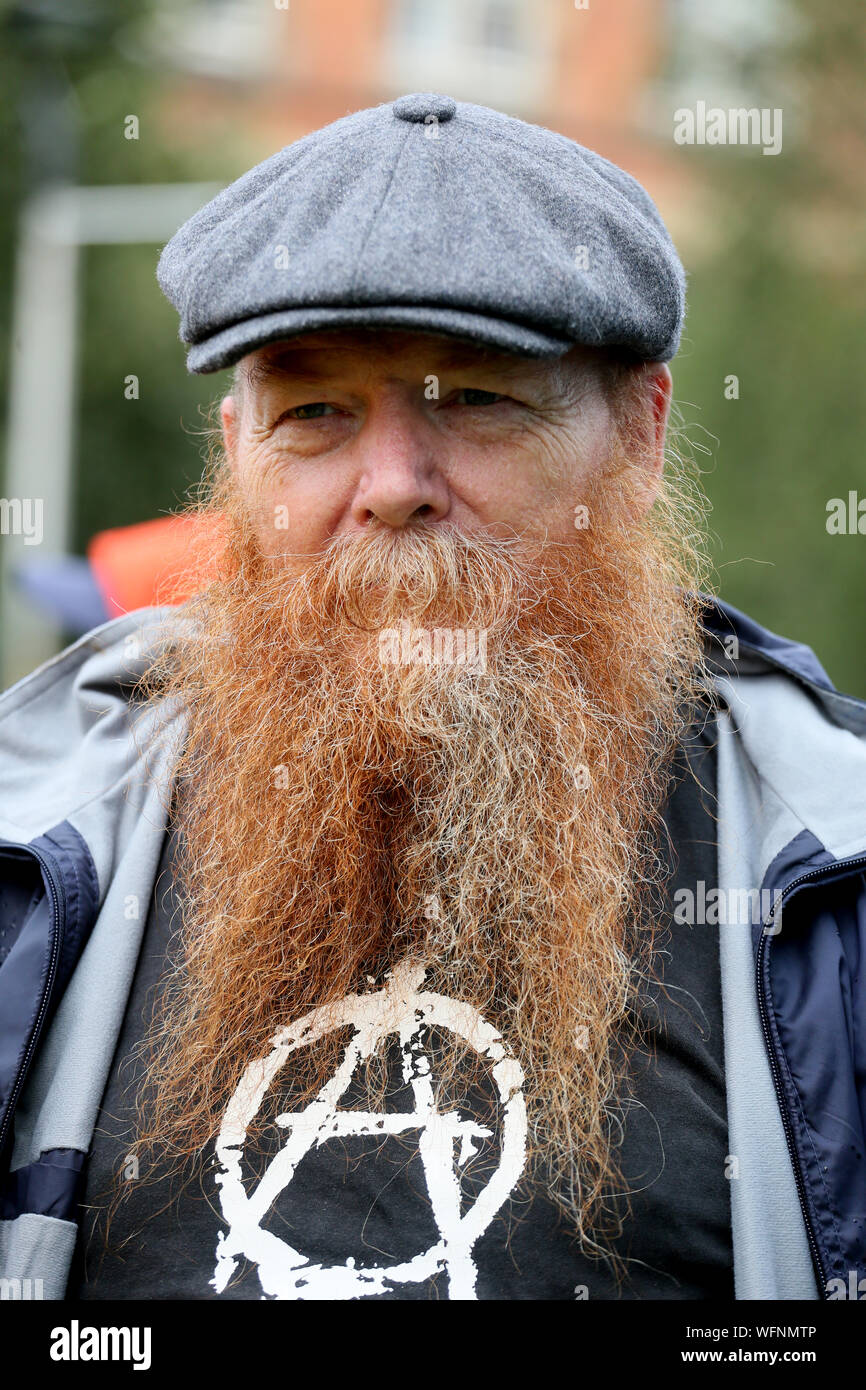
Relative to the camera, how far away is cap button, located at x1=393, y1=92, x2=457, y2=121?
2.22 m

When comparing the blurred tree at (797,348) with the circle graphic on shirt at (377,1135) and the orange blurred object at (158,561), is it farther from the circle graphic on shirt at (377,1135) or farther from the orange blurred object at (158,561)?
the circle graphic on shirt at (377,1135)

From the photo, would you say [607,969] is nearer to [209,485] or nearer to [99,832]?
[99,832]

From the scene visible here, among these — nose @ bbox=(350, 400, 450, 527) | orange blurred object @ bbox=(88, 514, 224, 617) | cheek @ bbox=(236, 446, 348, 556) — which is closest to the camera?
nose @ bbox=(350, 400, 450, 527)

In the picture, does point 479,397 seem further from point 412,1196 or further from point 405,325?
point 412,1196

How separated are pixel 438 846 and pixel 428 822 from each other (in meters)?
0.05

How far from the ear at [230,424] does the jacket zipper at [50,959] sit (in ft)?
2.80

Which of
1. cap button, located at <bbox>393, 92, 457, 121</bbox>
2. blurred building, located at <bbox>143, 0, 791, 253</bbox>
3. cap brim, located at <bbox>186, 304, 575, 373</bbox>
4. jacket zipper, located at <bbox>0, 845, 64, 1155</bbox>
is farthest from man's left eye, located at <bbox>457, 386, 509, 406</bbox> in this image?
blurred building, located at <bbox>143, 0, 791, 253</bbox>

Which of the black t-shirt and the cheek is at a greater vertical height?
the cheek

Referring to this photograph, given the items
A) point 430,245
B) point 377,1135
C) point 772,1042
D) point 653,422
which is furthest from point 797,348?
point 377,1135

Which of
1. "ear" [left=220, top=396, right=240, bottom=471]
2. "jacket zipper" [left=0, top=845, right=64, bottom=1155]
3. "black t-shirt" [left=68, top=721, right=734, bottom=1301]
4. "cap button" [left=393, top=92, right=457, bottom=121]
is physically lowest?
"black t-shirt" [left=68, top=721, right=734, bottom=1301]

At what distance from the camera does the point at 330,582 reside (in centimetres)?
228

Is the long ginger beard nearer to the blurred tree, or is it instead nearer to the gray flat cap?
the gray flat cap

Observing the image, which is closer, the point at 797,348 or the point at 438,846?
the point at 438,846

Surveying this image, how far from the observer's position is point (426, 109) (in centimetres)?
222
